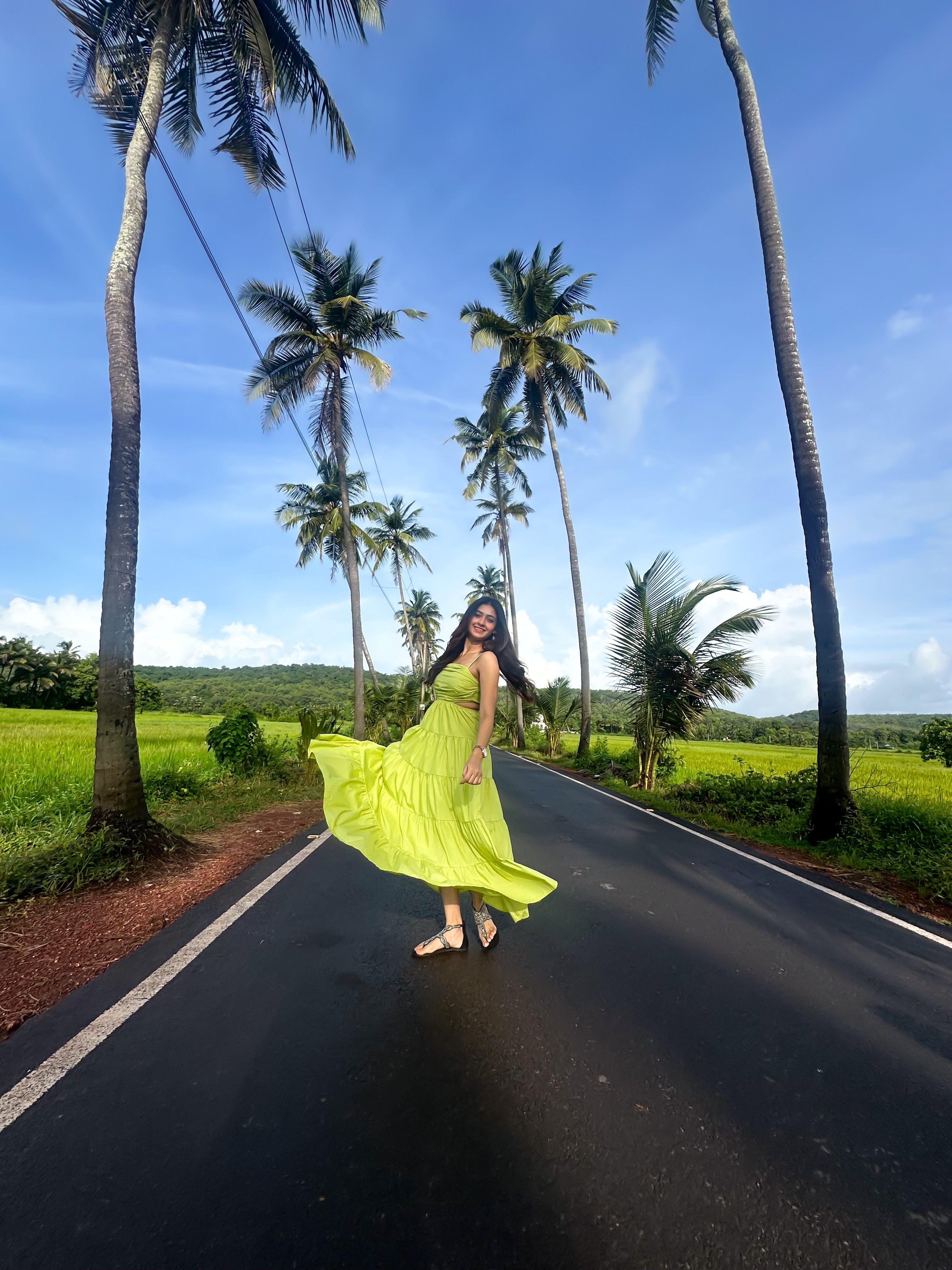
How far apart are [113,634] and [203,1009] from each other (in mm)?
3815

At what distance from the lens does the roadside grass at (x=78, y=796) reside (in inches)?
169

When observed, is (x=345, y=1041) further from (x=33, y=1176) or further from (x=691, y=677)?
(x=691, y=677)

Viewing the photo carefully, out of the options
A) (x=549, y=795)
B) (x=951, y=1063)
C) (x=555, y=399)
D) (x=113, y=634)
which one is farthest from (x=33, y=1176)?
(x=555, y=399)

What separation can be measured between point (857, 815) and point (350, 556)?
15662 millimetres

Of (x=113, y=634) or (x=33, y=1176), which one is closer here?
(x=33, y=1176)

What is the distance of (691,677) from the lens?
11289mm

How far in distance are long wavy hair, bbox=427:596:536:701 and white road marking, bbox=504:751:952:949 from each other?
11.3 feet

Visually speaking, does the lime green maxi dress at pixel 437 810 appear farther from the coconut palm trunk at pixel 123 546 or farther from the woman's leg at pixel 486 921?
the coconut palm trunk at pixel 123 546

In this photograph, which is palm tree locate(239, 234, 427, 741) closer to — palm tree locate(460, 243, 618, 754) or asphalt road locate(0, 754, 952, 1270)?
→ palm tree locate(460, 243, 618, 754)

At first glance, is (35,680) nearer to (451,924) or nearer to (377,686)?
(377,686)

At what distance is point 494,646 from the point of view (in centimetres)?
354

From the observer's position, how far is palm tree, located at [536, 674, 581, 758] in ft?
76.5

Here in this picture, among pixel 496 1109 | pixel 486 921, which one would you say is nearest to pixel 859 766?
pixel 486 921

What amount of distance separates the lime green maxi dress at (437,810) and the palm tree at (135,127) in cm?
264
